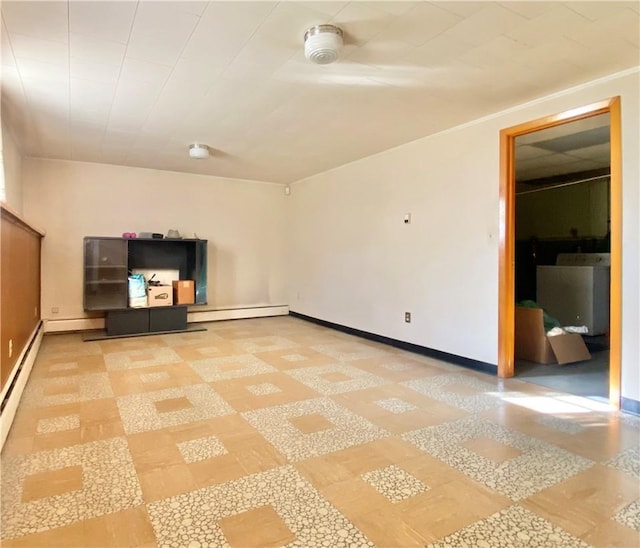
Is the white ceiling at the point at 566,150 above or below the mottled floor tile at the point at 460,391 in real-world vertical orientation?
above

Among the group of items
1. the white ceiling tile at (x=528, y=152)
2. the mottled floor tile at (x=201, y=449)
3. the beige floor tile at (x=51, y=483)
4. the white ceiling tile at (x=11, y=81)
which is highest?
the white ceiling tile at (x=528, y=152)

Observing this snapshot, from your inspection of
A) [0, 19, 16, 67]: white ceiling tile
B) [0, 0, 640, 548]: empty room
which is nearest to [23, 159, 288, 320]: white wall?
[0, 0, 640, 548]: empty room

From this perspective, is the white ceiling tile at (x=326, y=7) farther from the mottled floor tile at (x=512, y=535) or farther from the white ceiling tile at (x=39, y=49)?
the mottled floor tile at (x=512, y=535)

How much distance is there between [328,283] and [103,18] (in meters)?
4.43

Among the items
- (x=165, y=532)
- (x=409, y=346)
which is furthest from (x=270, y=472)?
(x=409, y=346)

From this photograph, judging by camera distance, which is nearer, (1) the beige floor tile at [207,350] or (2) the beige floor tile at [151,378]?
(2) the beige floor tile at [151,378]

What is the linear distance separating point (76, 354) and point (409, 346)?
367cm

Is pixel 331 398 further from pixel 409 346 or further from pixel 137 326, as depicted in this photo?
pixel 137 326

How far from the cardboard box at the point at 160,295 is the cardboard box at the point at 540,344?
4482 mm

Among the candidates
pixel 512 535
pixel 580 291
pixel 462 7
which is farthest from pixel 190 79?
pixel 580 291

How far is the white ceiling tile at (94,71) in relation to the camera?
9.05ft

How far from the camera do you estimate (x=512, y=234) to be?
12.0ft

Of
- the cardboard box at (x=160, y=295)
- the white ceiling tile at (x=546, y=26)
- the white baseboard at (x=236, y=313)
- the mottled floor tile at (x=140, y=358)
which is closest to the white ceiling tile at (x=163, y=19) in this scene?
the white ceiling tile at (x=546, y=26)

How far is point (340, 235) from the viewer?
19.1ft
